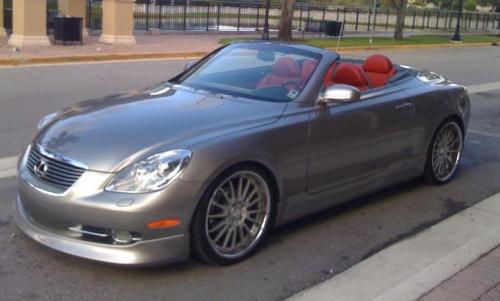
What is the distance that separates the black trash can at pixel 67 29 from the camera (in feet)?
66.6

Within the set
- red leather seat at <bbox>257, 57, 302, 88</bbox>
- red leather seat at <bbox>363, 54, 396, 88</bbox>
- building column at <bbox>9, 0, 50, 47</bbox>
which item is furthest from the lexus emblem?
building column at <bbox>9, 0, 50, 47</bbox>

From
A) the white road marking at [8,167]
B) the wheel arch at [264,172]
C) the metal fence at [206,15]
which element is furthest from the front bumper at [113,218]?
the metal fence at [206,15]

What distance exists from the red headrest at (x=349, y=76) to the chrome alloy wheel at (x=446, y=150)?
1202 mm

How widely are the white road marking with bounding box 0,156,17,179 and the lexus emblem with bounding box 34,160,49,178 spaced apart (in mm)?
2255

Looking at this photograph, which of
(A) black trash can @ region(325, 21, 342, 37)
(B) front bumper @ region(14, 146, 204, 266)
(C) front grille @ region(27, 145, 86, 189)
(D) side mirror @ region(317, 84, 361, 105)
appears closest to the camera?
(B) front bumper @ region(14, 146, 204, 266)

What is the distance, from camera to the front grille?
13.8 ft

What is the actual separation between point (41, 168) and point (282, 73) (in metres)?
→ 2.07

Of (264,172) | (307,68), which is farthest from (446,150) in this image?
(264,172)

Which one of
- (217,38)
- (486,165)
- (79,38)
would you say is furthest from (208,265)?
(217,38)

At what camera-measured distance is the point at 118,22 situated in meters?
21.6

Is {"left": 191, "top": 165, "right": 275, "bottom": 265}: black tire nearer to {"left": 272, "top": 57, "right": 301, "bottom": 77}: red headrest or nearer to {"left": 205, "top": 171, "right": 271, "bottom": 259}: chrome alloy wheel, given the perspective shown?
{"left": 205, "top": 171, "right": 271, "bottom": 259}: chrome alloy wheel

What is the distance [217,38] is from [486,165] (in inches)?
779

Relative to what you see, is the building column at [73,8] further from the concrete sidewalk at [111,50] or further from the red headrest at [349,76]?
the red headrest at [349,76]

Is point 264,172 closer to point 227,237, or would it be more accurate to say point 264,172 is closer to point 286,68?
point 227,237
